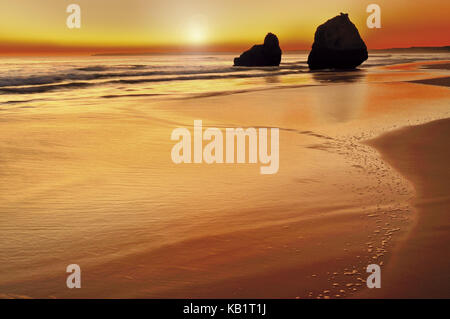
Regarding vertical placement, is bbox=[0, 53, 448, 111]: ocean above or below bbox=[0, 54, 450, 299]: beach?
above

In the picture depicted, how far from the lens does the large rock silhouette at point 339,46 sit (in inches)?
1825

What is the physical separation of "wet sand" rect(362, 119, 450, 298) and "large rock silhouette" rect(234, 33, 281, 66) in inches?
2048

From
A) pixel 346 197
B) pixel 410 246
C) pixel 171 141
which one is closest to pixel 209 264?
pixel 410 246

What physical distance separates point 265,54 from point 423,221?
56753 mm

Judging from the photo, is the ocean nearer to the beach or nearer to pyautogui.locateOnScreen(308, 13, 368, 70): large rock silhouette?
pyautogui.locateOnScreen(308, 13, 368, 70): large rock silhouette

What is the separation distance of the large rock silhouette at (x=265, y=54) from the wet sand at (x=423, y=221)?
5203cm

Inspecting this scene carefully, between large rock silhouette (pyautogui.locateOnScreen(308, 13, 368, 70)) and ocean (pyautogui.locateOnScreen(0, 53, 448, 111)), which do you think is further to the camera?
large rock silhouette (pyautogui.locateOnScreen(308, 13, 368, 70))

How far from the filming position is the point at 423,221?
429 centimetres

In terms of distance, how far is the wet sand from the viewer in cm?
309
